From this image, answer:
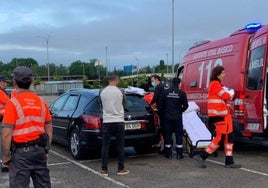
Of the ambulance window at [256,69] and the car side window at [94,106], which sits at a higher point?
the ambulance window at [256,69]

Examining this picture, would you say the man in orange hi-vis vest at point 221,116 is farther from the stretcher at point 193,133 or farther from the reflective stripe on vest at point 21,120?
the reflective stripe on vest at point 21,120

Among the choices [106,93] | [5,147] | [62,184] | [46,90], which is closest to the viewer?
[5,147]

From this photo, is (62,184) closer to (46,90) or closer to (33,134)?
(33,134)

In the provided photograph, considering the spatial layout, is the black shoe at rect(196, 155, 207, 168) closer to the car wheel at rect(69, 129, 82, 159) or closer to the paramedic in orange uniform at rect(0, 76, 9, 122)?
the car wheel at rect(69, 129, 82, 159)

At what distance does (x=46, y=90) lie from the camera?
7756cm

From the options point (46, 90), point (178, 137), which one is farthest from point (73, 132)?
point (46, 90)

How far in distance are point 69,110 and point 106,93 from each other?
2099 mm

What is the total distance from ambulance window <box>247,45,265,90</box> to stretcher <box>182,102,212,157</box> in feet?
4.13

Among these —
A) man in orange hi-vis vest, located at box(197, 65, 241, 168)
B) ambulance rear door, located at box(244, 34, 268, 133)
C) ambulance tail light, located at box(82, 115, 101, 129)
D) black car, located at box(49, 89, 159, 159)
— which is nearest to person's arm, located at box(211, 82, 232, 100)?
man in orange hi-vis vest, located at box(197, 65, 241, 168)

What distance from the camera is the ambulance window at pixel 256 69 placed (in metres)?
8.63

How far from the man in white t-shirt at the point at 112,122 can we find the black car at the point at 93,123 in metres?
0.75

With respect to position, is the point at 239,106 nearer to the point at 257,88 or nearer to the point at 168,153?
the point at 257,88

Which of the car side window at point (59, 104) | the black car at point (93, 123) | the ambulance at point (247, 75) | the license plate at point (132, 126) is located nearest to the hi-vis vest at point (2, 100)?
the black car at point (93, 123)

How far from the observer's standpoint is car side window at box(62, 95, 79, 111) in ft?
32.1
